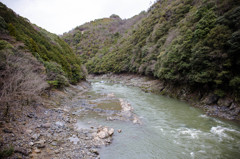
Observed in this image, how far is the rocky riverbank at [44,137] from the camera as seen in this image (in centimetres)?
667

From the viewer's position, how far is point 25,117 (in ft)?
32.2

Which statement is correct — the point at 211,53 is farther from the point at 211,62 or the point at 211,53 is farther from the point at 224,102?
the point at 224,102

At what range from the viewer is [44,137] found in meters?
8.34

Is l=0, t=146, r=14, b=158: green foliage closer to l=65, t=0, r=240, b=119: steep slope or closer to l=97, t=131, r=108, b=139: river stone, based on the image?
l=97, t=131, r=108, b=139: river stone

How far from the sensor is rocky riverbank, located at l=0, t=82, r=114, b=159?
6673 millimetres

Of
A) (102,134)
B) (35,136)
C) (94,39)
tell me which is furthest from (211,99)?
(94,39)

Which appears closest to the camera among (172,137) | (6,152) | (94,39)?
(6,152)

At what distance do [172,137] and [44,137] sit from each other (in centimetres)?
952

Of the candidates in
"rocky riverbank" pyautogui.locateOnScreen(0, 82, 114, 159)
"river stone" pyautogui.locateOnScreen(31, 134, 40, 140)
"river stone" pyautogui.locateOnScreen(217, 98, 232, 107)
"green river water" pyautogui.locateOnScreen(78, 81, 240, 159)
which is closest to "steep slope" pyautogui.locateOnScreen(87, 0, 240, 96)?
"river stone" pyautogui.locateOnScreen(217, 98, 232, 107)

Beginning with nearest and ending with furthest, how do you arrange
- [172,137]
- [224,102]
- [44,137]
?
[44,137] < [172,137] < [224,102]

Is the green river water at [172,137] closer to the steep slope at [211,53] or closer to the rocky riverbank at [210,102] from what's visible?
the rocky riverbank at [210,102]

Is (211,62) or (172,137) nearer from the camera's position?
(172,137)

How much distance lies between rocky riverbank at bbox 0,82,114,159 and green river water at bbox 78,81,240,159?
41.0 inches

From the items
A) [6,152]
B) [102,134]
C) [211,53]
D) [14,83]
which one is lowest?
[102,134]
